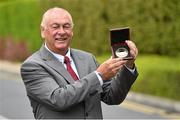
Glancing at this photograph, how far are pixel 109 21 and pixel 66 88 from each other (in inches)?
528

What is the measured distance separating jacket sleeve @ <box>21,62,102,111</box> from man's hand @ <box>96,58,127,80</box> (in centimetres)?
6

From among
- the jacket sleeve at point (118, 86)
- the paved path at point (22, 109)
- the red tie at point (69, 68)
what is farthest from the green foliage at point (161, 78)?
the red tie at point (69, 68)

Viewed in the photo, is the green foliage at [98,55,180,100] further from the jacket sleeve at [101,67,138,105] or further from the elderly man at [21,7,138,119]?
the elderly man at [21,7,138,119]

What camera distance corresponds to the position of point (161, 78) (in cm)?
1313

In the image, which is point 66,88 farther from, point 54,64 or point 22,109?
point 22,109

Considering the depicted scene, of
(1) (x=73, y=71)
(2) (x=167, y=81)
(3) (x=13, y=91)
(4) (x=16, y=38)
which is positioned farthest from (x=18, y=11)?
(1) (x=73, y=71)

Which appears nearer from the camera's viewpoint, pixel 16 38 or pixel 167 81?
pixel 167 81

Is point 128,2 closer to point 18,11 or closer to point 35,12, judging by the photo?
point 35,12

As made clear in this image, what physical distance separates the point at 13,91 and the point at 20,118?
14.6 ft

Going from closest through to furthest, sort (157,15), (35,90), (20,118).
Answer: (35,90)
(20,118)
(157,15)

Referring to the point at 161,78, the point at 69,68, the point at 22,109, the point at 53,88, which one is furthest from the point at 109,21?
the point at 53,88

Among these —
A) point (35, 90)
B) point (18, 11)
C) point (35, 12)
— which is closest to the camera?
point (35, 90)

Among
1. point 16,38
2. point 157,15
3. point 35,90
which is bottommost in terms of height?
point 16,38

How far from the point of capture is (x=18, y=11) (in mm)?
24250
